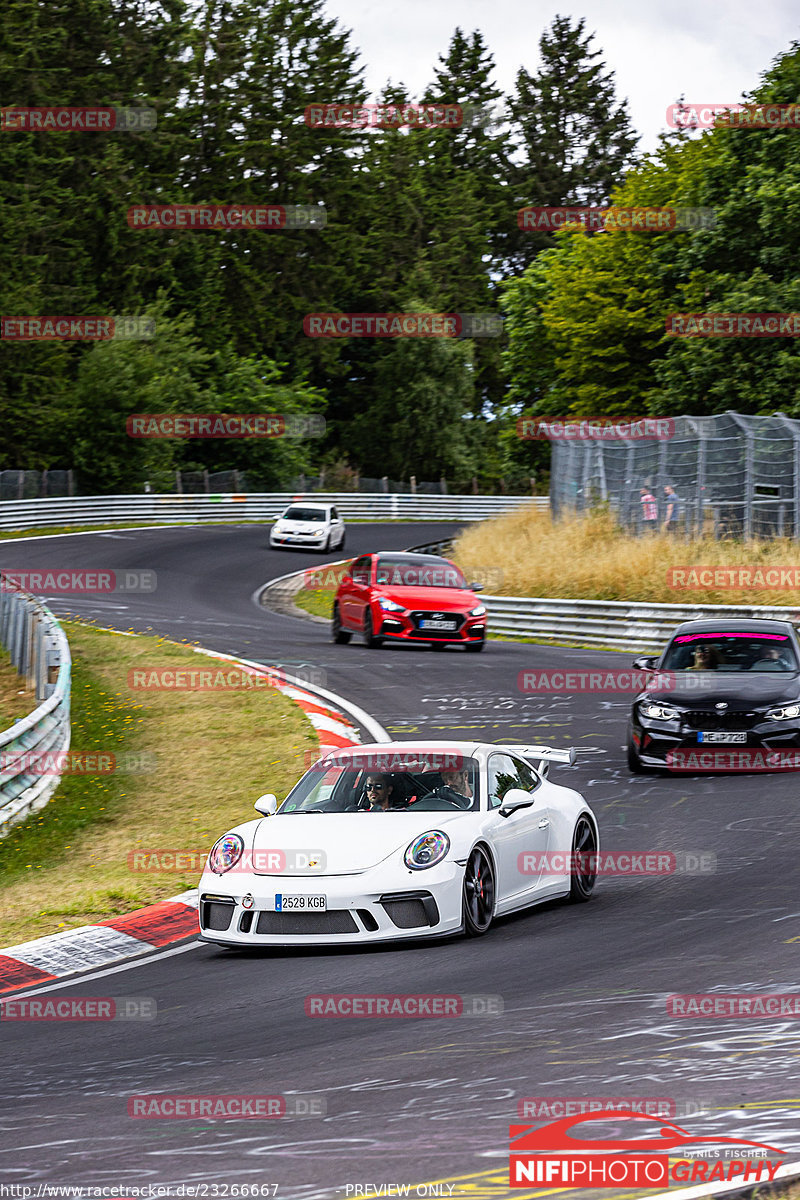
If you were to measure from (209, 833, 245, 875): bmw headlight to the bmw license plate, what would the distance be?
22.0ft

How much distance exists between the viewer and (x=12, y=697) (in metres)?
19.1

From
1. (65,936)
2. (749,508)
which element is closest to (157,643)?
(749,508)

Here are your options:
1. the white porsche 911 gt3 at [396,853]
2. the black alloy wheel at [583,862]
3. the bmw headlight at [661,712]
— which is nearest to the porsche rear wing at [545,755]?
the white porsche 911 gt3 at [396,853]

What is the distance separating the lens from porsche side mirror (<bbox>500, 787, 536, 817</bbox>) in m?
9.78

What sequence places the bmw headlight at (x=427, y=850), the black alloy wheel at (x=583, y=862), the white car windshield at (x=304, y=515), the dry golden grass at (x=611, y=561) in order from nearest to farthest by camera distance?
the bmw headlight at (x=427, y=850)
the black alloy wheel at (x=583, y=862)
the dry golden grass at (x=611, y=561)
the white car windshield at (x=304, y=515)

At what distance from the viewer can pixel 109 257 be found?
69.1 meters

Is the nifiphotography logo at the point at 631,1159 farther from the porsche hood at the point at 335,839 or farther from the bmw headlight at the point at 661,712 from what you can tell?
the bmw headlight at the point at 661,712

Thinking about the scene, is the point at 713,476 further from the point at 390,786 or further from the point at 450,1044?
the point at 450,1044

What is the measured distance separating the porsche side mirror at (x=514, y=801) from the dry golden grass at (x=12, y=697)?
344 inches

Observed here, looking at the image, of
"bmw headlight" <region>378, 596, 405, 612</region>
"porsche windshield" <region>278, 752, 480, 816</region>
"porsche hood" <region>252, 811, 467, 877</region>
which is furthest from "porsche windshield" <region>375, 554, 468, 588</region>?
"porsche hood" <region>252, 811, 467, 877</region>

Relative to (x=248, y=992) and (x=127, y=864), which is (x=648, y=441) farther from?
(x=248, y=992)

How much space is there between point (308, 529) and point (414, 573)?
68.0 feet

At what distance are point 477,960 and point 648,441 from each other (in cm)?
2475

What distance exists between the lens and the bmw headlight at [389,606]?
1020 inches
